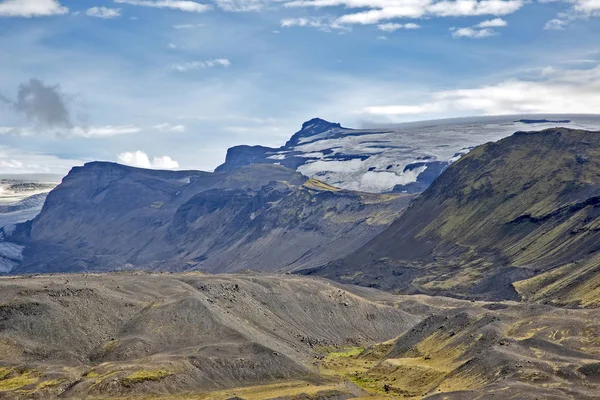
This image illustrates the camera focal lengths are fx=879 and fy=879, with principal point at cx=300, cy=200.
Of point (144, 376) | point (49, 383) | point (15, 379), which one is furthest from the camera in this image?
point (15, 379)

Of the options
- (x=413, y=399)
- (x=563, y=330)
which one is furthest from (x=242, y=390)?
(x=563, y=330)

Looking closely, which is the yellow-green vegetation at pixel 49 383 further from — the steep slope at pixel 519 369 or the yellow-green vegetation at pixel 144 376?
the steep slope at pixel 519 369

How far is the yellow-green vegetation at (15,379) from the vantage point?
191 meters

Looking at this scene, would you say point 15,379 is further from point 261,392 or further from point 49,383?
point 261,392

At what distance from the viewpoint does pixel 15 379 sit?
19550 centimetres

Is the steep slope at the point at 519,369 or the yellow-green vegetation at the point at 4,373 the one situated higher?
the steep slope at the point at 519,369

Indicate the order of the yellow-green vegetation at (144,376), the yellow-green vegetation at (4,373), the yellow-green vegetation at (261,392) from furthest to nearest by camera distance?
the yellow-green vegetation at (4,373), the yellow-green vegetation at (144,376), the yellow-green vegetation at (261,392)

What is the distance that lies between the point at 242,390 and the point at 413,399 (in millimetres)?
41731

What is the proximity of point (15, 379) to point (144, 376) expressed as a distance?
29318mm

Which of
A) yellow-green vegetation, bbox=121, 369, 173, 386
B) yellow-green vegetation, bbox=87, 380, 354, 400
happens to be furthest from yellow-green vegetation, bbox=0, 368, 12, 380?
yellow-green vegetation, bbox=121, 369, 173, 386

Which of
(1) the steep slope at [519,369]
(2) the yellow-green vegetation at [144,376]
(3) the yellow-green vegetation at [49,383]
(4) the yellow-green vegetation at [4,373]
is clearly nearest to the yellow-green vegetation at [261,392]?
(2) the yellow-green vegetation at [144,376]

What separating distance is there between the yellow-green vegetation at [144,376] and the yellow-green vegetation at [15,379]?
2118 cm

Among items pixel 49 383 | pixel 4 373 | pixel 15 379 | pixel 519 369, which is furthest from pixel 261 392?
pixel 4 373

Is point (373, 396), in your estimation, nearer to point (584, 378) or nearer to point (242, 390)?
point (242, 390)
